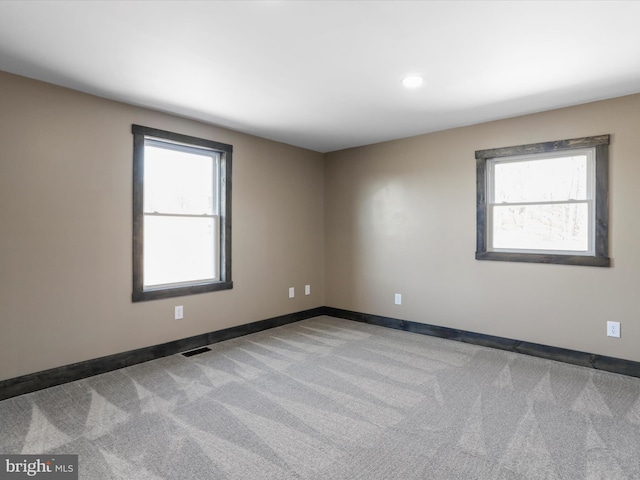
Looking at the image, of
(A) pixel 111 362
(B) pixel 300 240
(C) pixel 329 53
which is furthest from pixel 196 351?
(C) pixel 329 53

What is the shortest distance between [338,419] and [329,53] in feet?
7.93

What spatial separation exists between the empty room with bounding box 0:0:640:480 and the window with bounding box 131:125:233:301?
0.03 m

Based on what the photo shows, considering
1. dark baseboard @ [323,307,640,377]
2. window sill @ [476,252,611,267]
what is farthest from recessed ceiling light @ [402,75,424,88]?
dark baseboard @ [323,307,640,377]

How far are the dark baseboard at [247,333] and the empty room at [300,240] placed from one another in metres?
0.02

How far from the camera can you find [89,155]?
120 inches

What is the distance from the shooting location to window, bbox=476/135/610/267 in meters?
3.25

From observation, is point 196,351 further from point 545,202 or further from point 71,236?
point 545,202

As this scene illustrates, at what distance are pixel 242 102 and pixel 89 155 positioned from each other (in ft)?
4.51

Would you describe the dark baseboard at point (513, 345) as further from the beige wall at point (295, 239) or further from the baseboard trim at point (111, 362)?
the baseboard trim at point (111, 362)

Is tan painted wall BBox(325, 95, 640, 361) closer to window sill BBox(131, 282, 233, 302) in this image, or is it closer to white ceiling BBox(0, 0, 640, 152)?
white ceiling BBox(0, 0, 640, 152)

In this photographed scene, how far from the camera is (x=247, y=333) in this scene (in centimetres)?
429

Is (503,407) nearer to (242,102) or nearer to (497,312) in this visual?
(497,312)

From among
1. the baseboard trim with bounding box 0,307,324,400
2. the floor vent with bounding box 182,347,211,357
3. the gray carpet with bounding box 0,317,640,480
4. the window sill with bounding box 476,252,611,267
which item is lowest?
the gray carpet with bounding box 0,317,640,480

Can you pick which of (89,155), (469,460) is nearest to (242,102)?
(89,155)
